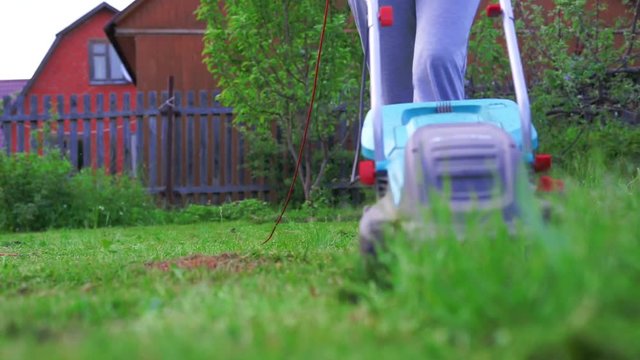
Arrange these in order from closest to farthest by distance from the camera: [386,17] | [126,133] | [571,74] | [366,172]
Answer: [366,172] → [386,17] → [571,74] → [126,133]

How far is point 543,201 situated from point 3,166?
23.7ft

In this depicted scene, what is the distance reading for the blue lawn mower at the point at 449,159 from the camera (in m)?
2.22

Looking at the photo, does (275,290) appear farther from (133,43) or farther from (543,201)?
(133,43)

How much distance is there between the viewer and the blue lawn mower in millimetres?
2221

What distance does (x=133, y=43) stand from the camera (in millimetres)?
16859

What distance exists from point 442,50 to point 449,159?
3.08 ft

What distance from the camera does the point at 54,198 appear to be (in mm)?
8609

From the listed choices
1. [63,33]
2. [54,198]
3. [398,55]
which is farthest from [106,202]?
[63,33]

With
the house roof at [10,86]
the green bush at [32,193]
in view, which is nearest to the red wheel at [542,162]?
the green bush at [32,193]

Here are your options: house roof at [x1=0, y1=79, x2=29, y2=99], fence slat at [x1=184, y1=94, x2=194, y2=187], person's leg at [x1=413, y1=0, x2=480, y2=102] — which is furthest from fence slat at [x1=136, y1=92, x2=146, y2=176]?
house roof at [x1=0, y1=79, x2=29, y2=99]

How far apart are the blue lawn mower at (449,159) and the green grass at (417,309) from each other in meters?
0.14

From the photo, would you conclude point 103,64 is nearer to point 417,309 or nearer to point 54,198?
point 54,198

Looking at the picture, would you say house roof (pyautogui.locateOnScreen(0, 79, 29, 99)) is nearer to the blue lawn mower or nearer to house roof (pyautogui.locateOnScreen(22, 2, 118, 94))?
house roof (pyautogui.locateOnScreen(22, 2, 118, 94))

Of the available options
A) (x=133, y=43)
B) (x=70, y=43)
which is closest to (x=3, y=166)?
(x=133, y=43)
